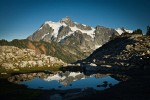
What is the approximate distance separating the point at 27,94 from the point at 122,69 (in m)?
109

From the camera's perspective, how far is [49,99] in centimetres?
10062

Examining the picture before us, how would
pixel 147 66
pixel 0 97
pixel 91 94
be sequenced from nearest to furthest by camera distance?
pixel 91 94, pixel 0 97, pixel 147 66

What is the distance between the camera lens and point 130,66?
19538 cm

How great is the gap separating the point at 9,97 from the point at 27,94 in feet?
32.5

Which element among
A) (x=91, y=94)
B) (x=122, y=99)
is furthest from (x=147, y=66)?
(x=122, y=99)

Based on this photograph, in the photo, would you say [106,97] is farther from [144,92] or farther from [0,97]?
[0,97]

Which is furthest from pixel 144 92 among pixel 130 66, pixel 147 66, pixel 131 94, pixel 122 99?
pixel 130 66

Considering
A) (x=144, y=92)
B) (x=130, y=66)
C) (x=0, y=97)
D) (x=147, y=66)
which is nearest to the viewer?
(x=144, y=92)

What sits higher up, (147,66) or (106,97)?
(147,66)

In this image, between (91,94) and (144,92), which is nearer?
(144,92)

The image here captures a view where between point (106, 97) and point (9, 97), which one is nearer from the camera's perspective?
point (106, 97)

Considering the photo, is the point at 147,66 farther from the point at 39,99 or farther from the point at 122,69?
the point at 39,99

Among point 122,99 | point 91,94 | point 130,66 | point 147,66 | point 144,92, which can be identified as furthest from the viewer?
point 130,66

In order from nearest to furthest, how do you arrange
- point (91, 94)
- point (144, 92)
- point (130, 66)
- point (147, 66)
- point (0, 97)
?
point (144, 92)
point (91, 94)
point (0, 97)
point (147, 66)
point (130, 66)
